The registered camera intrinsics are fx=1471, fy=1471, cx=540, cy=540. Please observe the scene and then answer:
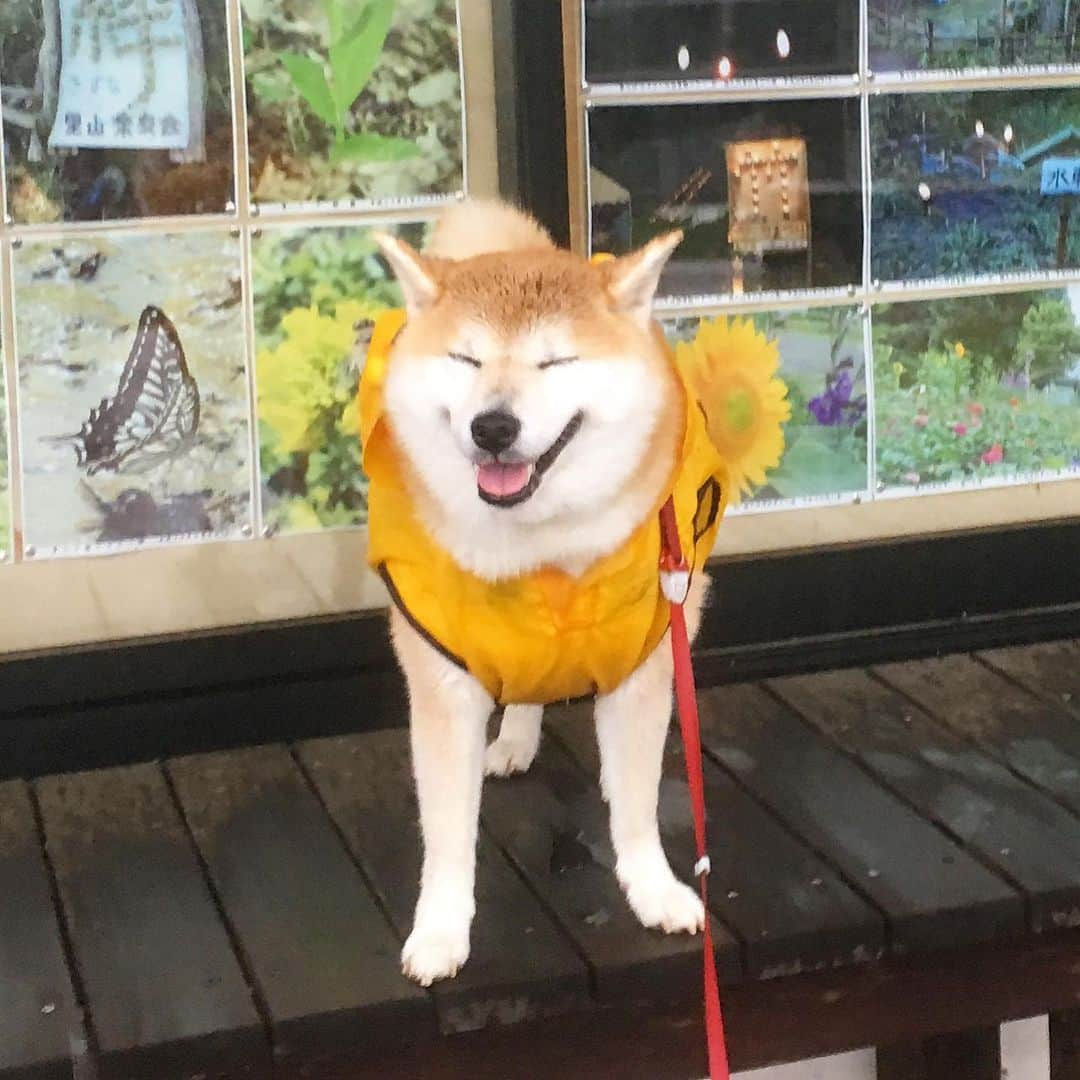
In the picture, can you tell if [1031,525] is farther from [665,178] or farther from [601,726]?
[601,726]

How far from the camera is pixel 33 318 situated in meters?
1.74

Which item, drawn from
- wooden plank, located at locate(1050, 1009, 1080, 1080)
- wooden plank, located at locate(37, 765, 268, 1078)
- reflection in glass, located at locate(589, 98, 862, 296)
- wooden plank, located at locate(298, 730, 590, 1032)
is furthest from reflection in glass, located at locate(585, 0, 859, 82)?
wooden plank, located at locate(1050, 1009, 1080, 1080)

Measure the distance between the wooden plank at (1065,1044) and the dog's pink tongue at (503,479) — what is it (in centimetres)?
95

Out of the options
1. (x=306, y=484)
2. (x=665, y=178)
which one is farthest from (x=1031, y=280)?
(x=306, y=484)

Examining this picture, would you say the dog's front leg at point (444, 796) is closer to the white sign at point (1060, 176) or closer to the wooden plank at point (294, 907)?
the wooden plank at point (294, 907)

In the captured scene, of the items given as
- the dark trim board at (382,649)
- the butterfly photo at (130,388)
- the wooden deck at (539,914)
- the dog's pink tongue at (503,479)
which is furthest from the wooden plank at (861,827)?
the butterfly photo at (130,388)

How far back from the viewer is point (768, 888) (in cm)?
148

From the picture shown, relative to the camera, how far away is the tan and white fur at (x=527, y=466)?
1209 mm

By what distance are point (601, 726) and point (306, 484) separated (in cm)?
63

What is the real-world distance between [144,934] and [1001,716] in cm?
110

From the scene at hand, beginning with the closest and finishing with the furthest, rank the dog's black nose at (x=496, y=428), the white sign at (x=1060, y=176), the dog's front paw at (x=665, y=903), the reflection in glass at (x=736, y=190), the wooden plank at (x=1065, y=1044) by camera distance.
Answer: the dog's black nose at (x=496, y=428) < the dog's front paw at (x=665, y=903) < the wooden plank at (x=1065, y=1044) < the reflection in glass at (x=736, y=190) < the white sign at (x=1060, y=176)

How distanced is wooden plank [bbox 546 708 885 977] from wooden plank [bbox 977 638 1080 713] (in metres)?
0.52

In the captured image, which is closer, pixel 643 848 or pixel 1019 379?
pixel 643 848

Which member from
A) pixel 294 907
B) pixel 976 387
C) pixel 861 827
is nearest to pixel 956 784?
pixel 861 827
